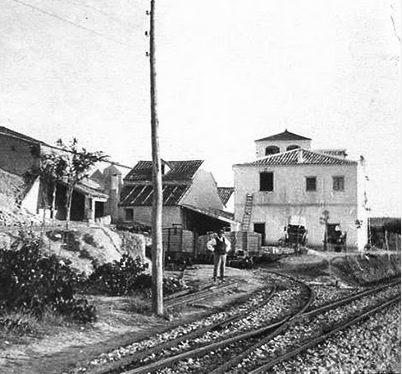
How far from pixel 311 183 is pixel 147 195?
1293 millimetres

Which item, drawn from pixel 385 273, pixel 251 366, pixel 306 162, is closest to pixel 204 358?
pixel 251 366

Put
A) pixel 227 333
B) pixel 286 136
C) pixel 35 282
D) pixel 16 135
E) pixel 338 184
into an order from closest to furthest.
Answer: pixel 16 135 → pixel 35 282 → pixel 286 136 → pixel 338 184 → pixel 227 333

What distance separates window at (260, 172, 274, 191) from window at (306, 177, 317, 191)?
0.68 ft

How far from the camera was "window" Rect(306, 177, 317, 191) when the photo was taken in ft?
10.8

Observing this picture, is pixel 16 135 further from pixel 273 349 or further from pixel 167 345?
pixel 273 349

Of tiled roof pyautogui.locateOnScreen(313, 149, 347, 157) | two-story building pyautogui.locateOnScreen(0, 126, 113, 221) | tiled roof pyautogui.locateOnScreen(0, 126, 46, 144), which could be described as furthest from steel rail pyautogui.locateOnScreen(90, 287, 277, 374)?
tiled roof pyautogui.locateOnScreen(313, 149, 347, 157)

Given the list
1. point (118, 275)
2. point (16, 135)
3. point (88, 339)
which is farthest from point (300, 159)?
point (16, 135)

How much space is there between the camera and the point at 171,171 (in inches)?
96.7

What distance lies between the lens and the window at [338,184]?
133 inches

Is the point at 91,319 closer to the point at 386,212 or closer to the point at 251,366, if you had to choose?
the point at 251,366

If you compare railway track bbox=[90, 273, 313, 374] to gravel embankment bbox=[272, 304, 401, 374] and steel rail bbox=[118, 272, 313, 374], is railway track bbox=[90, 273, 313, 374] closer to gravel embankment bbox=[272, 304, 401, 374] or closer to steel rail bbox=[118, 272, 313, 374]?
steel rail bbox=[118, 272, 313, 374]

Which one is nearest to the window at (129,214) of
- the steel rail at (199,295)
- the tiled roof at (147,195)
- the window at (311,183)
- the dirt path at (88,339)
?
the tiled roof at (147,195)

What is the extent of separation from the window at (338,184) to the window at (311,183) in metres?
0.12

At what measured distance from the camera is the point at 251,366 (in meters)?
2.66
